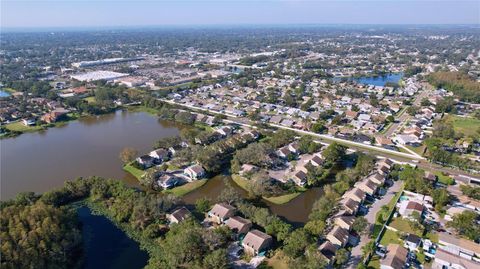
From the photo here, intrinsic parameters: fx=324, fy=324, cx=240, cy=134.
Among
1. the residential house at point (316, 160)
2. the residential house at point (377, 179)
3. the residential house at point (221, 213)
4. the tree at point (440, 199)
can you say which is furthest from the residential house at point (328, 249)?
the residential house at point (316, 160)

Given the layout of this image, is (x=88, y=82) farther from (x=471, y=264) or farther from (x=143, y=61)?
(x=471, y=264)

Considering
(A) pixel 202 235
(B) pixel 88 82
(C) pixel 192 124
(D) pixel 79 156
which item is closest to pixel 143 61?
(B) pixel 88 82

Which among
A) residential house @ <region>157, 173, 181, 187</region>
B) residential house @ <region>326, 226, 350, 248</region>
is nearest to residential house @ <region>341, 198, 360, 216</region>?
residential house @ <region>326, 226, 350, 248</region>

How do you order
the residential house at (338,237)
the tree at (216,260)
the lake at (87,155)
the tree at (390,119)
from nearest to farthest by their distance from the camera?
the tree at (216,260) → the residential house at (338,237) → the lake at (87,155) → the tree at (390,119)

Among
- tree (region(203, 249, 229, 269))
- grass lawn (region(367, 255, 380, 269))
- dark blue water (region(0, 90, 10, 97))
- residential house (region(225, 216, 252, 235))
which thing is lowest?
grass lawn (region(367, 255, 380, 269))

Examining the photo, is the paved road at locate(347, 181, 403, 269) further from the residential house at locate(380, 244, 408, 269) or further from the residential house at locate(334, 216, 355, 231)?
the residential house at locate(380, 244, 408, 269)

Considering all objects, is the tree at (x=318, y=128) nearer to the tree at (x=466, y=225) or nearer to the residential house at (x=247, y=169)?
the residential house at (x=247, y=169)
